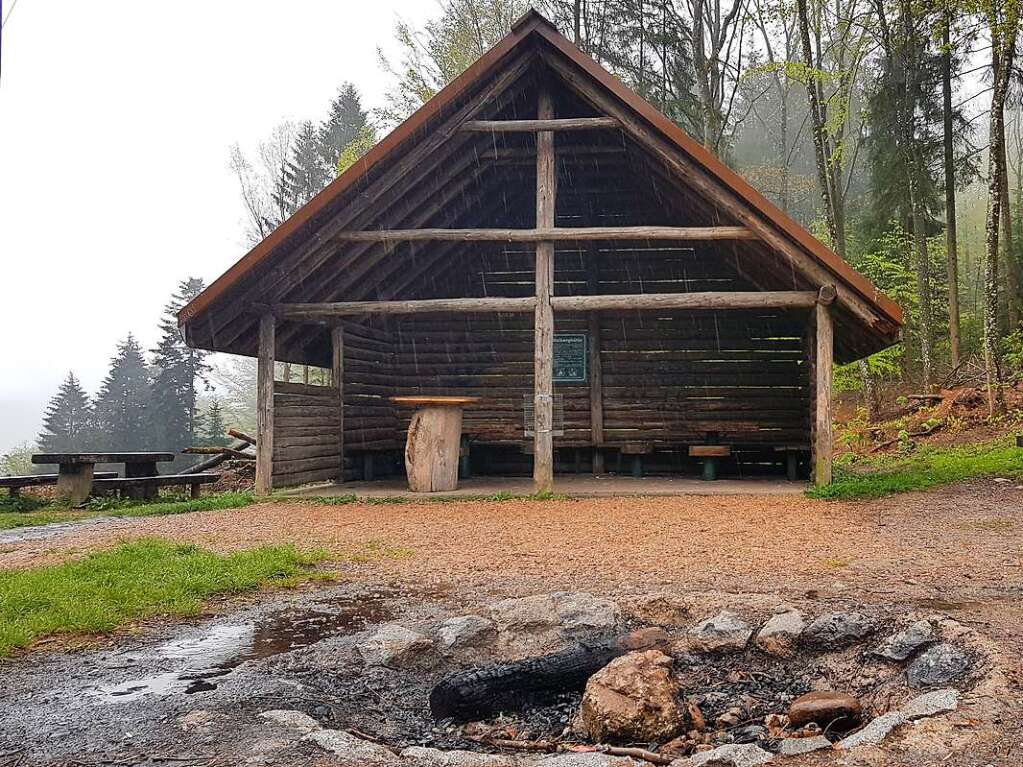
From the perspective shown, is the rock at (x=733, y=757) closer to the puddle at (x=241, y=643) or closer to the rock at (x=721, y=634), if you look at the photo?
the rock at (x=721, y=634)

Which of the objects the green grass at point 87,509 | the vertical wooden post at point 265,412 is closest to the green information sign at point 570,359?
the vertical wooden post at point 265,412

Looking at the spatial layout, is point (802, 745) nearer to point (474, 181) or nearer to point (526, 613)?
point (526, 613)

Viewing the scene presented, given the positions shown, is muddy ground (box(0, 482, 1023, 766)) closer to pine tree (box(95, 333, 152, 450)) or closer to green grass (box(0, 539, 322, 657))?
green grass (box(0, 539, 322, 657))

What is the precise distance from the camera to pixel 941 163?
19.0 meters

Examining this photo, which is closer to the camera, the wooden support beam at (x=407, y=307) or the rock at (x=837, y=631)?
the rock at (x=837, y=631)

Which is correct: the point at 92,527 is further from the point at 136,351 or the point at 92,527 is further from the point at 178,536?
the point at 136,351

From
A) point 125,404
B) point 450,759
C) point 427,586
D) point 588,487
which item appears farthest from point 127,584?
point 125,404

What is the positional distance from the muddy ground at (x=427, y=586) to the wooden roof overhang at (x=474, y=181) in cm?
276

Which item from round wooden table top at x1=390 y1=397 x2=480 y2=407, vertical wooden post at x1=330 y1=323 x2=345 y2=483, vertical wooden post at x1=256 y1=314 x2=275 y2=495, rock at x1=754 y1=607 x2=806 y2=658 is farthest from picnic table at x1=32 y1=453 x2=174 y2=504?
rock at x1=754 y1=607 x2=806 y2=658

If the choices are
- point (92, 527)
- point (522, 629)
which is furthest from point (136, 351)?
point (522, 629)

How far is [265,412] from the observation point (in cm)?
1035

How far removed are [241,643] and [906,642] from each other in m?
3.32

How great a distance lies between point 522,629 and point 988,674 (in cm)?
211

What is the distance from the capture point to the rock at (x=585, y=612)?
4059 millimetres
